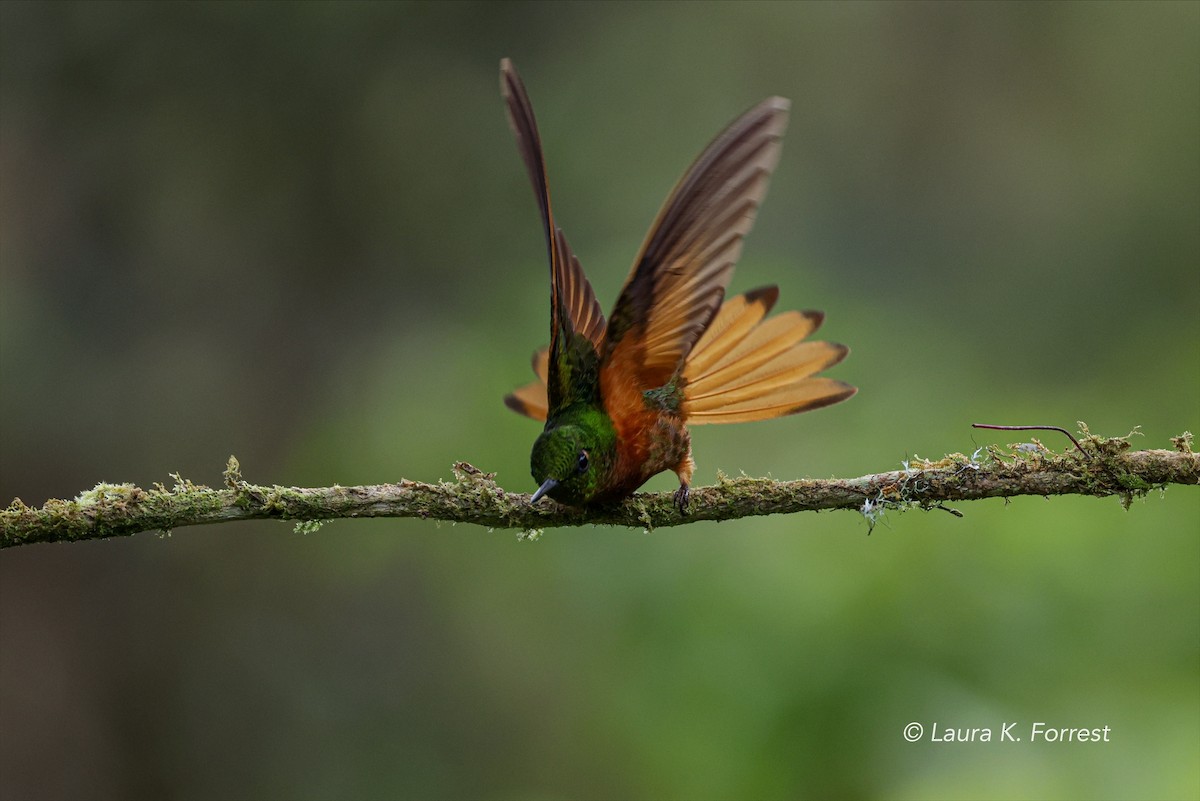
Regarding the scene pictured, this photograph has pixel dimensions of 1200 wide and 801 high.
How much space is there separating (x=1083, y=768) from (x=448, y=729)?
365 cm

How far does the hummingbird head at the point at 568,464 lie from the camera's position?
3271 mm

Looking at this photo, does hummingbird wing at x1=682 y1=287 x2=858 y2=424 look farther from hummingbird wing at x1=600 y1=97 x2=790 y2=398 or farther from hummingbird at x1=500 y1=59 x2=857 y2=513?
hummingbird wing at x1=600 y1=97 x2=790 y2=398

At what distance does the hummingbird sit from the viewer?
3.02 metres

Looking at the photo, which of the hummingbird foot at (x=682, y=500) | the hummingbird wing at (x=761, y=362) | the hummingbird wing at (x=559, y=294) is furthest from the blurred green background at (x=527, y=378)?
the hummingbird wing at (x=559, y=294)

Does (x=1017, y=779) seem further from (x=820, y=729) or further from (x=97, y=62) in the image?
(x=97, y=62)

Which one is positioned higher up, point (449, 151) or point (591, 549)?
point (449, 151)

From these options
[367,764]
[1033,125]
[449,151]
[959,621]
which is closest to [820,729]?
[959,621]

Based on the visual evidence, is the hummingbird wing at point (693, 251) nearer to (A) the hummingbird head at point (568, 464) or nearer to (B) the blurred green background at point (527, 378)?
(A) the hummingbird head at point (568, 464)

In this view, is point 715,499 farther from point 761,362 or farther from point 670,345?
point 761,362

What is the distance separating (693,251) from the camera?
125 inches

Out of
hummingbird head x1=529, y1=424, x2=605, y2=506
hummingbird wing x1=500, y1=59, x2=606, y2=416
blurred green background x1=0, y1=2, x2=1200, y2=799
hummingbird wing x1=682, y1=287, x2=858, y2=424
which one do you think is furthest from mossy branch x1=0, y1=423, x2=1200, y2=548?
blurred green background x1=0, y1=2, x2=1200, y2=799

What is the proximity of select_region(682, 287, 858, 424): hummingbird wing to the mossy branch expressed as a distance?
75cm

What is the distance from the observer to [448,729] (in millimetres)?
6461

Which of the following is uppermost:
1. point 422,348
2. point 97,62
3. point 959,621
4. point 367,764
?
point 97,62
